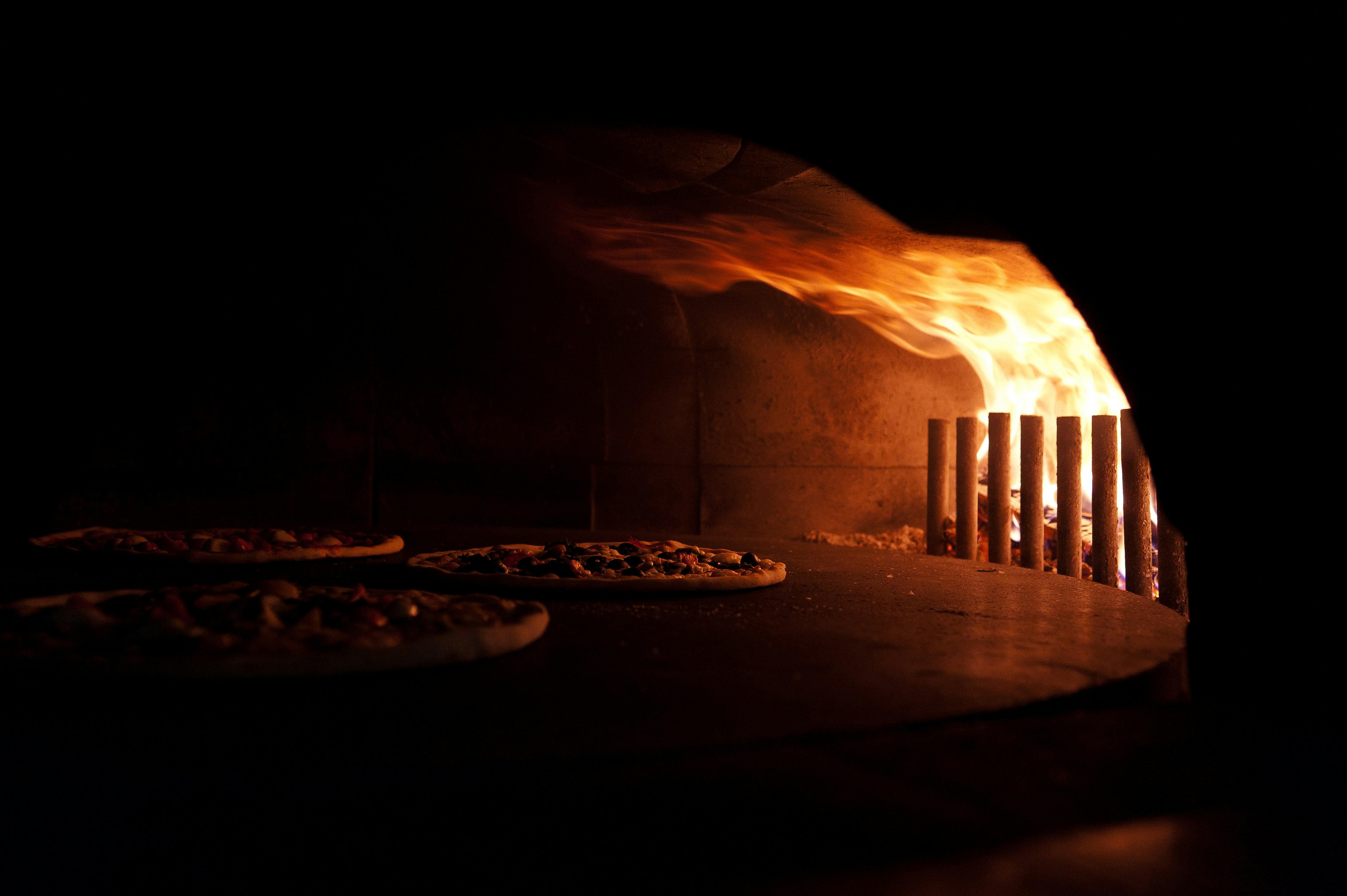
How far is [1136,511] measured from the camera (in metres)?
3.99

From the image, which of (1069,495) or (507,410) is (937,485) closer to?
(1069,495)

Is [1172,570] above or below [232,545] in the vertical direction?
below

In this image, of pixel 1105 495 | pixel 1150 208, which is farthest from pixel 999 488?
pixel 1150 208

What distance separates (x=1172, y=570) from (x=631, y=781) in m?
3.28

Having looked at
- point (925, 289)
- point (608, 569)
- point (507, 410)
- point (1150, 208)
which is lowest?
point (608, 569)

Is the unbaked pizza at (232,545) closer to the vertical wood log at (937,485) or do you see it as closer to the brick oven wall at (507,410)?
the brick oven wall at (507,410)

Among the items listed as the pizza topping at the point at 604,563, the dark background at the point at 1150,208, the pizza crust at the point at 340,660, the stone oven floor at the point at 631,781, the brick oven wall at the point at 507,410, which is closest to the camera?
the stone oven floor at the point at 631,781

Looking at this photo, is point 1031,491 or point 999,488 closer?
point 1031,491

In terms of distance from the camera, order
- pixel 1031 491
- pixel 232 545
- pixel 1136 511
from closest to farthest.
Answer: pixel 232 545, pixel 1136 511, pixel 1031 491

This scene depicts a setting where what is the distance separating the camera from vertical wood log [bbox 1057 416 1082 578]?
4344 mm

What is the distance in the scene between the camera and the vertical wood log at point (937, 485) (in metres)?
Result: 5.06

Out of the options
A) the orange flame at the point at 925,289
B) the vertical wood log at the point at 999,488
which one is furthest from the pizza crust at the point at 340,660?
the vertical wood log at the point at 999,488

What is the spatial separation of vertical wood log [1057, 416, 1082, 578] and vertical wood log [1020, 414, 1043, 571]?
4.3 inches

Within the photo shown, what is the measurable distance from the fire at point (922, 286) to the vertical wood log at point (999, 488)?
391mm
